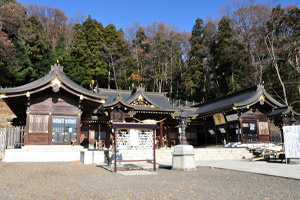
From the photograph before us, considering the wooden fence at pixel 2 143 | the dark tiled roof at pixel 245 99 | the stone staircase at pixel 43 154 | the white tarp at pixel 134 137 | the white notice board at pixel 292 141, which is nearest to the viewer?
the white tarp at pixel 134 137

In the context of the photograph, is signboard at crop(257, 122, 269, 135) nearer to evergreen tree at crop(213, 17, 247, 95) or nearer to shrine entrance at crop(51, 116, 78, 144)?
evergreen tree at crop(213, 17, 247, 95)

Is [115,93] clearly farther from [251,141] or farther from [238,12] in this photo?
[238,12]

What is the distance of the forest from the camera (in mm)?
29844

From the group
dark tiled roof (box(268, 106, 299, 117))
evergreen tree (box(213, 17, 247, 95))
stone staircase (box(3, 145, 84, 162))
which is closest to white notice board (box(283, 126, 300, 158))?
dark tiled roof (box(268, 106, 299, 117))

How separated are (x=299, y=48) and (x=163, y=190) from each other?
1209 inches

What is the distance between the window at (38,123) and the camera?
1493cm

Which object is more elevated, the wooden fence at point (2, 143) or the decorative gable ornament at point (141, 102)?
the decorative gable ornament at point (141, 102)

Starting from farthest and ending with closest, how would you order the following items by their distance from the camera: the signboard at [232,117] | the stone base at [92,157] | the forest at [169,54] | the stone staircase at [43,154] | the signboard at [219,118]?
the forest at [169,54]
the signboard at [219,118]
the signboard at [232,117]
the stone staircase at [43,154]
the stone base at [92,157]

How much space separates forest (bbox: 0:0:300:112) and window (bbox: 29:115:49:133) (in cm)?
1730

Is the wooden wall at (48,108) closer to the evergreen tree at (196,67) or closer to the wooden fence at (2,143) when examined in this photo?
the wooden fence at (2,143)

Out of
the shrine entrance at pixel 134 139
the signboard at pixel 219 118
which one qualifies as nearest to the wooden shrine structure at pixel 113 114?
the signboard at pixel 219 118

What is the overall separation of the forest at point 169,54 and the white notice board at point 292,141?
19.3 meters

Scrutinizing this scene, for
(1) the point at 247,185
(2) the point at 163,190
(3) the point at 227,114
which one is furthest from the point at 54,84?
(3) the point at 227,114

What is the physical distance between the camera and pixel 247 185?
6734mm
